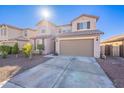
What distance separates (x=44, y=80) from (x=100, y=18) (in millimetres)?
13780

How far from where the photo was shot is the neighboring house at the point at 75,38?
13469 millimetres

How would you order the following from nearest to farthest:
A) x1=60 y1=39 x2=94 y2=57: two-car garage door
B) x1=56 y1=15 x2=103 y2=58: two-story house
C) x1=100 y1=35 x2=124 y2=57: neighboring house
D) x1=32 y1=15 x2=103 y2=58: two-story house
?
x1=56 y1=15 x2=103 y2=58: two-story house
x1=32 y1=15 x2=103 y2=58: two-story house
x1=60 y1=39 x2=94 y2=57: two-car garage door
x1=100 y1=35 x2=124 y2=57: neighboring house

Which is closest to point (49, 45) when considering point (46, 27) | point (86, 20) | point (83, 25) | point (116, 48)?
point (46, 27)

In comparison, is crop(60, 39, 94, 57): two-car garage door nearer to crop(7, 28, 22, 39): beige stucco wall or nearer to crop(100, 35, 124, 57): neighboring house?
crop(100, 35, 124, 57): neighboring house

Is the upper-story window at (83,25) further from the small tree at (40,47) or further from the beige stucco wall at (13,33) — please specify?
the beige stucco wall at (13,33)

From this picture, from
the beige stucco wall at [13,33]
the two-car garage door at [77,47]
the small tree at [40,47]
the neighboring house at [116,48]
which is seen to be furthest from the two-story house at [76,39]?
the beige stucco wall at [13,33]

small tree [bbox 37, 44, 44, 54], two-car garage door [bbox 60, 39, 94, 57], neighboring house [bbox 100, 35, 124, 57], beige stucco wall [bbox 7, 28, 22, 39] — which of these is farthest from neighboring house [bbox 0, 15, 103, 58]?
beige stucco wall [bbox 7, 28, 22, 39]

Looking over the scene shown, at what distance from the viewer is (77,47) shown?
14.4 m

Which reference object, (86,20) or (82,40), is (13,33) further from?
(82,40)

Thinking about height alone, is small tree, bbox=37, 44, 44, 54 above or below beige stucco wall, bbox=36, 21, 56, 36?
below

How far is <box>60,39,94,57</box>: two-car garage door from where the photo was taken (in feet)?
44.5

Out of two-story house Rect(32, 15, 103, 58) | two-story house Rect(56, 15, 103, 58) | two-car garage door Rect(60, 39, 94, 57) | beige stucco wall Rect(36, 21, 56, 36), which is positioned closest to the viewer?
two-story house Rect(56, 15, 103, 58)

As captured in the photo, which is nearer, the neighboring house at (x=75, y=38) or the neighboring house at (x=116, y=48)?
the neighboring house at (x=75, y=38)
